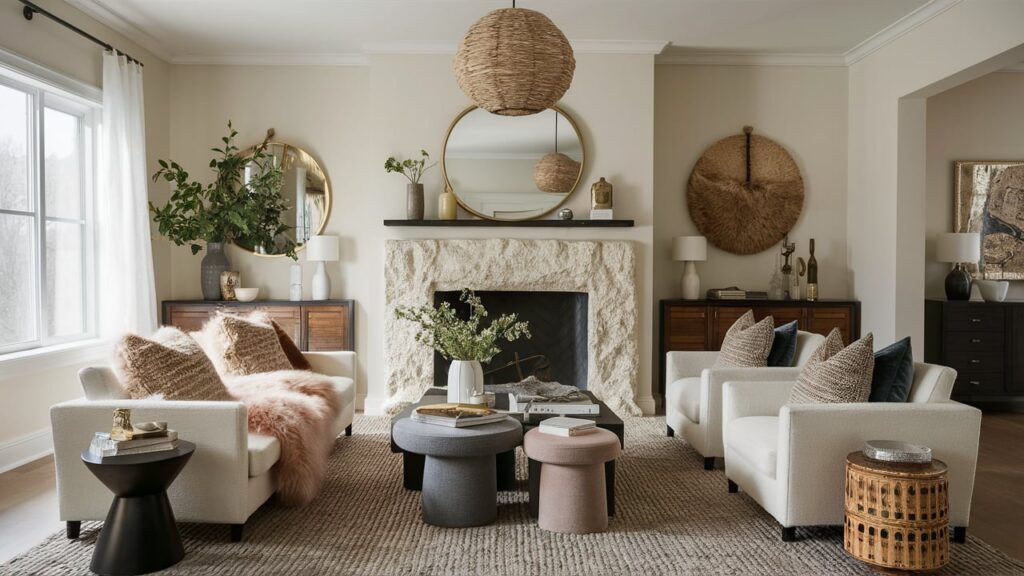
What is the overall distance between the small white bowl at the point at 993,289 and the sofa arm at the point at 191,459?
18.0 ft

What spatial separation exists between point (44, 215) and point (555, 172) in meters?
3.33

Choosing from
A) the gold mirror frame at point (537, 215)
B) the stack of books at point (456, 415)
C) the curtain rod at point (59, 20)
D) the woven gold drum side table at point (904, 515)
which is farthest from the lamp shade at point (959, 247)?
the curtain rod at point (59, 20)

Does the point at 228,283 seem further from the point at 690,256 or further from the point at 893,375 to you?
the point at 893,375

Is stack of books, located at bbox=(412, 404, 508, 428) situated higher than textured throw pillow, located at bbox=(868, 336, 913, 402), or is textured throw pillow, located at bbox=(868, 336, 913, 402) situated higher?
textured throw pillow, located at bbox=(868, 336, 913, 402)

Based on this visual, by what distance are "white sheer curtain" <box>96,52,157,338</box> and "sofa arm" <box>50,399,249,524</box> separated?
7.03 feet

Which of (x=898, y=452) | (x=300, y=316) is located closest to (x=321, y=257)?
(x=300, y=316)

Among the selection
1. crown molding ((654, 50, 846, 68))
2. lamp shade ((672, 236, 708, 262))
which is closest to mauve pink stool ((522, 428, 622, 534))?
lamp shade ((672, 236, 708, 262))

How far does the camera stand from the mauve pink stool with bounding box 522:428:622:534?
301 centimetres

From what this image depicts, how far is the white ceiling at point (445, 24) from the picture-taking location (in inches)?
192

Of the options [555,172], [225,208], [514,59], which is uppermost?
[514,59]

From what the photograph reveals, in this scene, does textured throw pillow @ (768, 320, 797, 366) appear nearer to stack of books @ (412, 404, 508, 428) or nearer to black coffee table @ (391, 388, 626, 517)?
black coffee table @ (391, 388, 626, 517)

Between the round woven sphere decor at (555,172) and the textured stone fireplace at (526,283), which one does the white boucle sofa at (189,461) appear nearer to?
the textured stone fireplace at (526,283)

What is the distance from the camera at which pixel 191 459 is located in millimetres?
2895

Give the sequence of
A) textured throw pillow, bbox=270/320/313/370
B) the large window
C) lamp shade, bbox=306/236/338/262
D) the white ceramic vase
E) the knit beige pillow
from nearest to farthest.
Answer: the white ceramic vase → the knit beige pillow → the large window → textured throw pillow, bbox=270/320/313/370 → lamp shade, bbox=306/236/338/262
